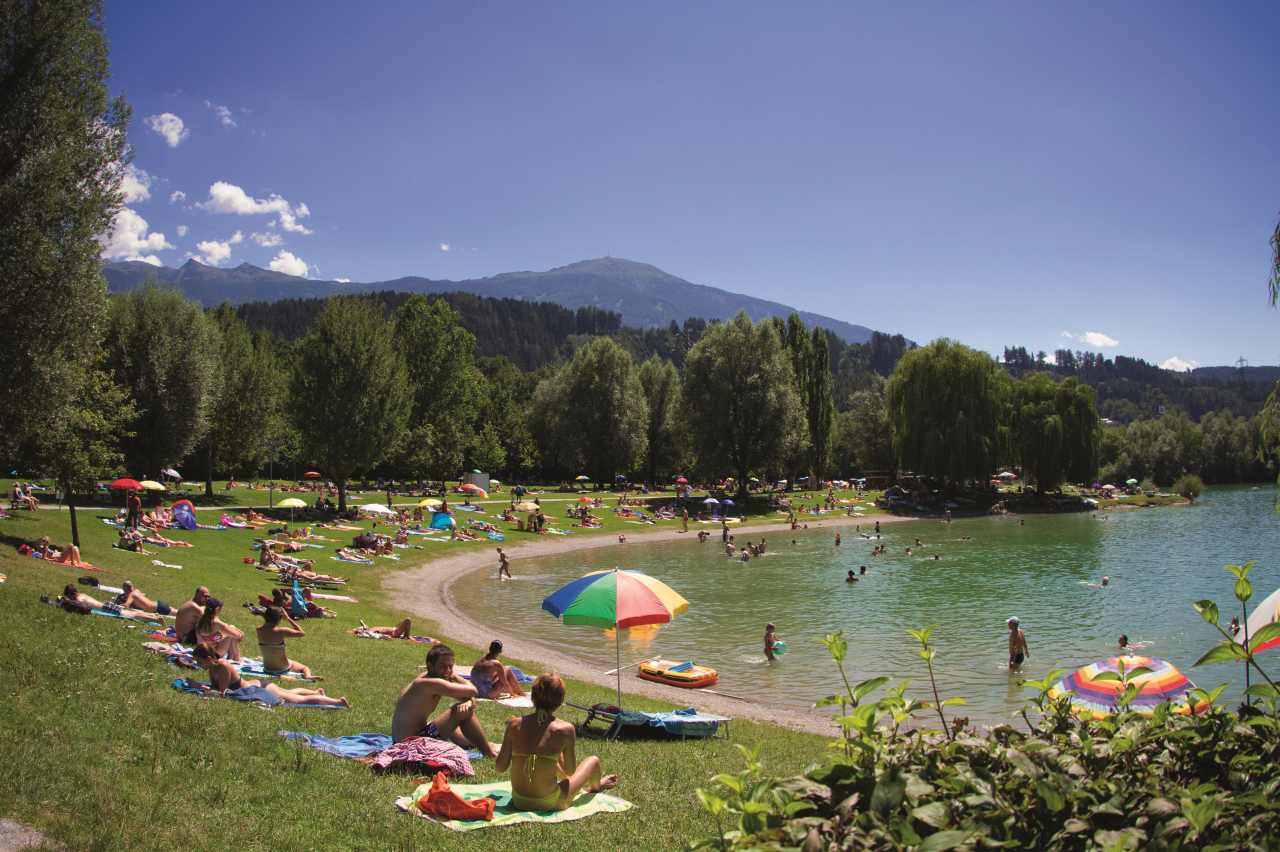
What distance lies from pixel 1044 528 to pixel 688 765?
51.5 meters

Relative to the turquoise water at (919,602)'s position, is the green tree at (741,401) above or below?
above

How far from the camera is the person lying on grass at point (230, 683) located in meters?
8.75

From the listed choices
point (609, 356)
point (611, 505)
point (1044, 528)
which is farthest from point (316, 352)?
point (1044, 528)

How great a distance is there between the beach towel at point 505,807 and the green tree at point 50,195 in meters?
16.3

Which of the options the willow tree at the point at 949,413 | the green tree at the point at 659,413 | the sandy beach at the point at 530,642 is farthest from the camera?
the green tree at the point at 659,413

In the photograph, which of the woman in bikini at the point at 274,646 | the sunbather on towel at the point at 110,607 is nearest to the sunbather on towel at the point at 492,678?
the woman in bikini at the point at 274,646

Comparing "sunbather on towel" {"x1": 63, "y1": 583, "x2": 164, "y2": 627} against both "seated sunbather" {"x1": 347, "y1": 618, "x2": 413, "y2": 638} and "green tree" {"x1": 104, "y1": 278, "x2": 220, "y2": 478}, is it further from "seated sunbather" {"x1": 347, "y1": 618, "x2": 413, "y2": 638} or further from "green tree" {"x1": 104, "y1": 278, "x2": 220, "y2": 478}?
"green tree" {"x1": 104, "y1": 278, "x2": 220, "y2": 478}

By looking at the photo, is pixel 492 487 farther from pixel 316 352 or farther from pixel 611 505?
pixel 316 352

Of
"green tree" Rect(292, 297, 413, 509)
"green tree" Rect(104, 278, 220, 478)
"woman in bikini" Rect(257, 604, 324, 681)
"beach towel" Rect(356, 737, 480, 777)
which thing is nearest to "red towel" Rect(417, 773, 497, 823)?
"beach towel" Rect(356, 737, 480, 777)

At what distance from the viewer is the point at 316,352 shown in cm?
3903

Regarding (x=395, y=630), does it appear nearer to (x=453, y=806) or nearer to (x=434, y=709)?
(x=434, y=709)

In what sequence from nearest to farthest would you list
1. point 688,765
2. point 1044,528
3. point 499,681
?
point 688,765 → point 499,681 → point 1044,528

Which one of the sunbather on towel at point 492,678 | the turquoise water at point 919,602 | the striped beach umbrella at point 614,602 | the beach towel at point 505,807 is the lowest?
the turquoise water at point 919,602

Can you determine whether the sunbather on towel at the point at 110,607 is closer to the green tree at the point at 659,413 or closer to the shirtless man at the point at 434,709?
the shirtless man at the point at 434,709
